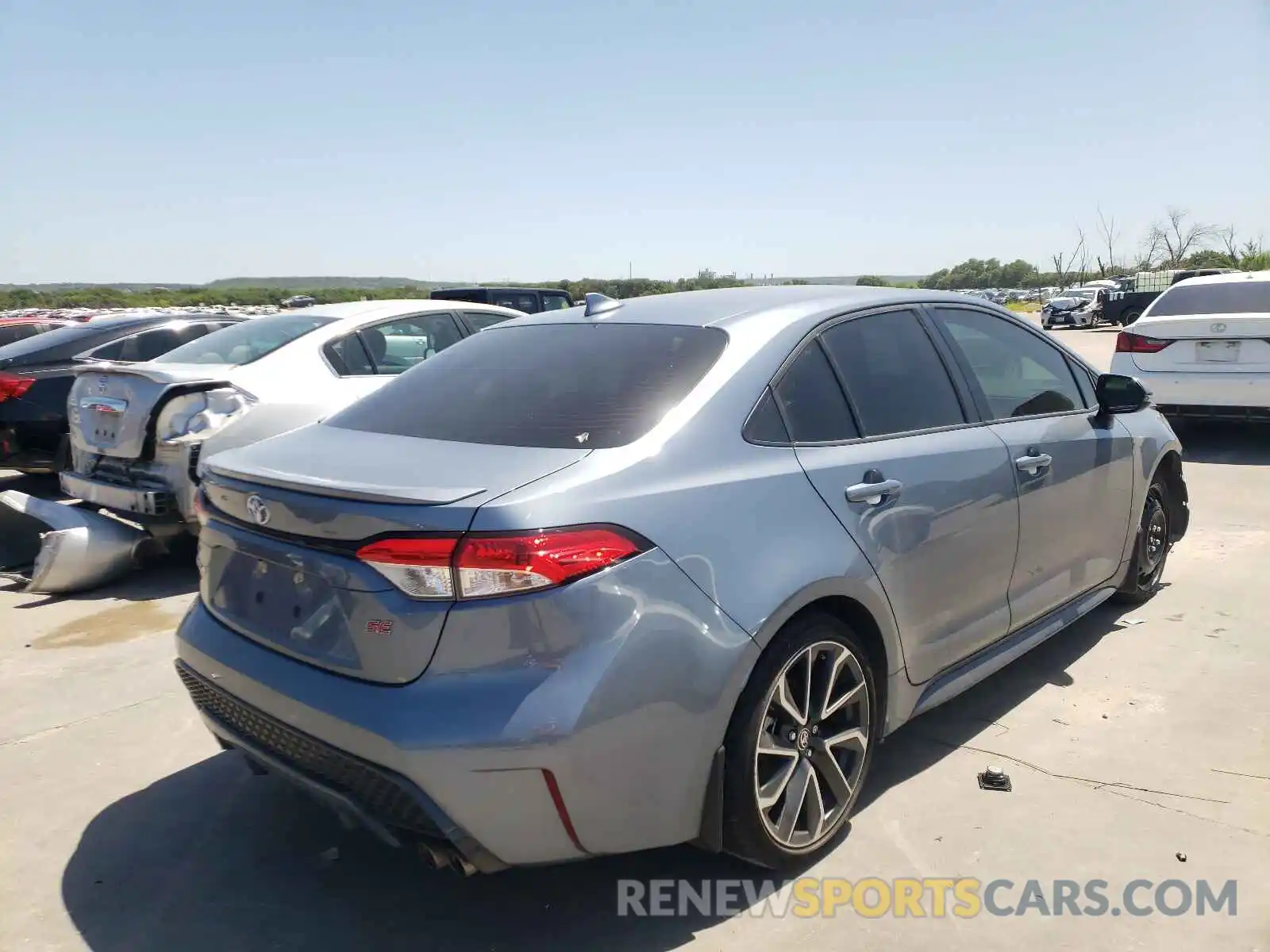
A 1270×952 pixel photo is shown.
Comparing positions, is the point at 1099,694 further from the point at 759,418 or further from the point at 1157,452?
the point at 759,418

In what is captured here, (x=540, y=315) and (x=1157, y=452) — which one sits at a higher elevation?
(x=540, y=315)

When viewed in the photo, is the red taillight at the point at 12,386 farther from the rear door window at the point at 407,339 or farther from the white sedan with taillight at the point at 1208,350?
the white sedan with taillight at the point at 1208,350

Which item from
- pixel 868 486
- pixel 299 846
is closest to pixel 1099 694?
pixel 868 486

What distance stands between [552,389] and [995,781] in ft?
6.41

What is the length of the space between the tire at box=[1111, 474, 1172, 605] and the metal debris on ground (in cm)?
187

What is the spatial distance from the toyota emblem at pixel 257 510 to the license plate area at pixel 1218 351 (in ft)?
28.6

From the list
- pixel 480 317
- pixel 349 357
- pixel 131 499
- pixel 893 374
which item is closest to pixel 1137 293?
pixel 480 317

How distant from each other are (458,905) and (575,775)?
78 centimetres

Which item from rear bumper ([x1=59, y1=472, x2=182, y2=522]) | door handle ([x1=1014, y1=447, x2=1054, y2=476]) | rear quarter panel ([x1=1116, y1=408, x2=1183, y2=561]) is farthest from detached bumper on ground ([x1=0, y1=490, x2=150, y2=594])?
rear quarter panel ([x1=1116, y1=408, x2=1183, y2=561])

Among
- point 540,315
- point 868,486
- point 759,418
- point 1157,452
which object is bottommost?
point 1157,452

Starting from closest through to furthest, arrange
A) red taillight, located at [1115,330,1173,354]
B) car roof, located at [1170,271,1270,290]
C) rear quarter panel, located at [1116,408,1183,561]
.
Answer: rear quarter panel, located at [1116,408,1183,561] < red taillight, located at [1115,330,1173,354] < car roof, located at [1170,271,1270,290]

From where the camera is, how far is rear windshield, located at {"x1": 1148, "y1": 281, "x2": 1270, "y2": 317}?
880 cm

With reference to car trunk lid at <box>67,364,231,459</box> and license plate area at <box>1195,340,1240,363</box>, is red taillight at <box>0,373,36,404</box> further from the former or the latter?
license plate area at <box>1195,340,1240,363</box>

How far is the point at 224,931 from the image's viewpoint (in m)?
2.50
